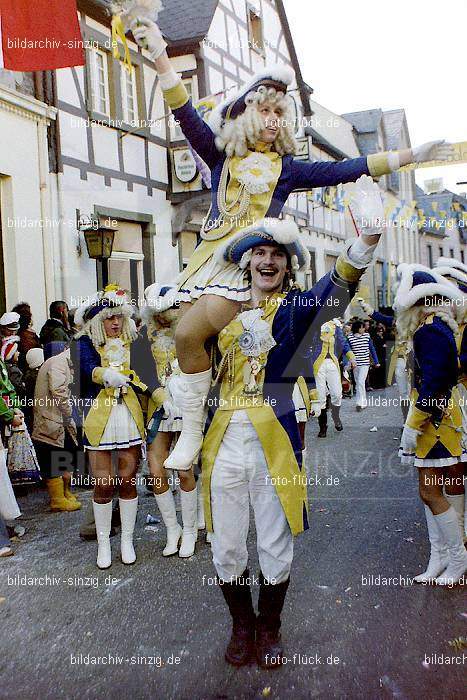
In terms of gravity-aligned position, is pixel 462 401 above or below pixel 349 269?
below

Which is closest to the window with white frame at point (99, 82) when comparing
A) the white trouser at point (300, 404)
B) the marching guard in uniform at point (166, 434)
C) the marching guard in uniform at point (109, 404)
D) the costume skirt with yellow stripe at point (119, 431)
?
the marching guard in uniform at point (166, 434)

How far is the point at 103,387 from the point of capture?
4910 mm

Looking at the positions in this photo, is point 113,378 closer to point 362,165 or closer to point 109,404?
point 109,404

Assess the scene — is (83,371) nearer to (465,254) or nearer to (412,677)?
(412,677)

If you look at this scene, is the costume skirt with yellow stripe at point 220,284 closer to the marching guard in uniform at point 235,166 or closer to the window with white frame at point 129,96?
the marching guard in uniform at point 235,166

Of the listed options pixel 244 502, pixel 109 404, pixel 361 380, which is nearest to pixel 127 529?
pixel 109 404

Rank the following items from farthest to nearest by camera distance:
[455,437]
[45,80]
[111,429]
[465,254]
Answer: [465,254] < [45,80] < [111,429] < [455,437]

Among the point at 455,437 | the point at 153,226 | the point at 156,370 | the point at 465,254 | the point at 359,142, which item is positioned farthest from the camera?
the point at 465,254

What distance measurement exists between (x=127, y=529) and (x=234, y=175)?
2.69m

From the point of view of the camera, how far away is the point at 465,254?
45.2m

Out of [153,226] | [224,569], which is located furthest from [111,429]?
[153,226]

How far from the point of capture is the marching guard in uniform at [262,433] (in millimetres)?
3053

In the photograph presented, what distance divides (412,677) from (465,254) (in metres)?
45.2

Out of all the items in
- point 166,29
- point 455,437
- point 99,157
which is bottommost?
point 455,437
